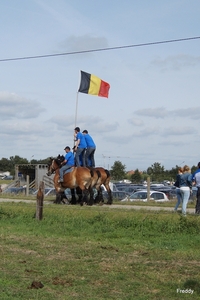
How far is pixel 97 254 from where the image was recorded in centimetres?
1331

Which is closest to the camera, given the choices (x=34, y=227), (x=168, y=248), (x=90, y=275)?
(x=90, y=275)

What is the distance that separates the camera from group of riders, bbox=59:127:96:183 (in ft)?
78.7

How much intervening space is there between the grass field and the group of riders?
11.3 feet

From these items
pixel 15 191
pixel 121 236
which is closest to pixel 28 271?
pixel 121 236

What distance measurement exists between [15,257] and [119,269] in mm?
2850

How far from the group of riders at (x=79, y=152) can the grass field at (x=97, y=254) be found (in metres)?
3.45

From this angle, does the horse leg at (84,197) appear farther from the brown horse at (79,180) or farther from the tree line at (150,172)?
the tree line at (150,172)

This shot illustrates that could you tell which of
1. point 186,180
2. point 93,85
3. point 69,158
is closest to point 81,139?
point 69,158

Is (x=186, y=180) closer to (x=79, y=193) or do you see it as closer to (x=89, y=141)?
(x=89, y=141)

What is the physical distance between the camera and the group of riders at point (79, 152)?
24000mm

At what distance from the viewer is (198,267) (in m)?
11.8

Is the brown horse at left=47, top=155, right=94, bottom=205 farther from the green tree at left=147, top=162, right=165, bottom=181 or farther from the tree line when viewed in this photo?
the green tree at left=147, top=162, right=165, bottom=181

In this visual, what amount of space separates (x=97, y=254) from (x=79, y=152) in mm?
11235

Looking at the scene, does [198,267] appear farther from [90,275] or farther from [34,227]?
[34,227]
